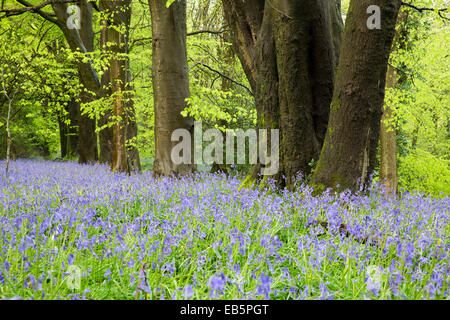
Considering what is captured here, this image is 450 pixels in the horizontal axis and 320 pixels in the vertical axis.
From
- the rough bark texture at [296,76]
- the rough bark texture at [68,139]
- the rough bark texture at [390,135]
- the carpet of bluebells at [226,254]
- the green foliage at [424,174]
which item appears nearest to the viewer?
the carpet of bluebells at [226,254]

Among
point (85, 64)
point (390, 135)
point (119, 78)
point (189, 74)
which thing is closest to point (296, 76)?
point (119, 78)

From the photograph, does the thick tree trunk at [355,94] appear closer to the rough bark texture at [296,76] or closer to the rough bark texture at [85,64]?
the rough bark texture at [296,76]

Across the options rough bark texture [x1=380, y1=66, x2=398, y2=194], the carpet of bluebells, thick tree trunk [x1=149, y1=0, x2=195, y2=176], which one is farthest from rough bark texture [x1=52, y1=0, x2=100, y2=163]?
rough bark texture [x1=380, y1=66, x2=398, y2=194]

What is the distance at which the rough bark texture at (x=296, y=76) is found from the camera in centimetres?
482

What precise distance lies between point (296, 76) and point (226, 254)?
3.25 m

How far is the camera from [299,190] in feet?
14.2

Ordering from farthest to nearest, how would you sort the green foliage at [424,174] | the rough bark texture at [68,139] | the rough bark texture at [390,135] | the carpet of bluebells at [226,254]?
the rough bark texture at [68,139], the green foliage at [424,174], the rough bark texture at [390,135], the carpet of bluebells at [226,254]

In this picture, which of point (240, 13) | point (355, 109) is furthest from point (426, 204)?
point (240, 13)

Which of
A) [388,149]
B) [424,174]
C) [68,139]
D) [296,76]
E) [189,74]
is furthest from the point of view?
[68,139]

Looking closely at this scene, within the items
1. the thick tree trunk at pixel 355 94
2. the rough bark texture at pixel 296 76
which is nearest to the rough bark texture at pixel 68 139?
the rough bark texture at pixel 296 76

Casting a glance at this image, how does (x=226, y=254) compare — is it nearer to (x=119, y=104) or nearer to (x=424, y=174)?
(x=119, y=104)

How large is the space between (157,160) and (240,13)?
370 centimetres

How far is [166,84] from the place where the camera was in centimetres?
740

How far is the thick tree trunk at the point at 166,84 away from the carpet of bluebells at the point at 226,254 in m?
3.32
